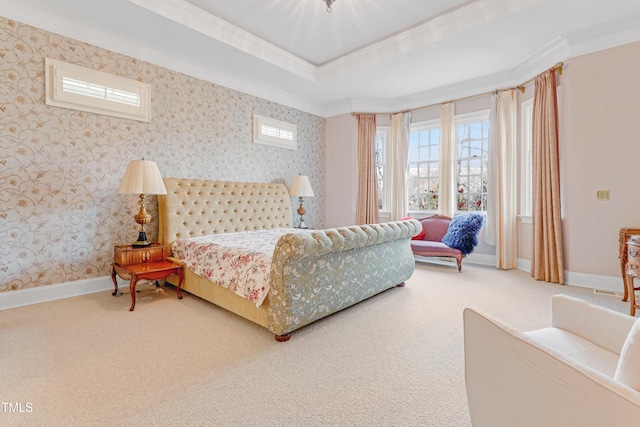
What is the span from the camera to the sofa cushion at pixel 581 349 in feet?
3.64

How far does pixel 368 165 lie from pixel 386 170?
0.44 meters

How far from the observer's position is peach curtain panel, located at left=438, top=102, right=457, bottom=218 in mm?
5156

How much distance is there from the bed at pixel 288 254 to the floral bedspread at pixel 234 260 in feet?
0.26

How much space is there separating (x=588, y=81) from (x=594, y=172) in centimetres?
107

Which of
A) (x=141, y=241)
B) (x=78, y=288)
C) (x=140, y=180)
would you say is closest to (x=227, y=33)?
(x=140, y=180)

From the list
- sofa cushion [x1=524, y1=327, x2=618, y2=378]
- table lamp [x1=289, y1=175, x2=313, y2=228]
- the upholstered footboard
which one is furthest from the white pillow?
table lamp [x1=289, y1=175, x2=313, y2=228]

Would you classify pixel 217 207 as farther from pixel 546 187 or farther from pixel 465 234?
pixel 546 187

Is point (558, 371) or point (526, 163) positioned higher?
point (526, 163)

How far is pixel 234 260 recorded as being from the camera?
2664mm

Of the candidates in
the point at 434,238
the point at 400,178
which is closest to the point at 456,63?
the point at 400,178

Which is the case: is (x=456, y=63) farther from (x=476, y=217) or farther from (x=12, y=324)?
(x=12, y=324)

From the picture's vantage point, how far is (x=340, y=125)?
237 inches

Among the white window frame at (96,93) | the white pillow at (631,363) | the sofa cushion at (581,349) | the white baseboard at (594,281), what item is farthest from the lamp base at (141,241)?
the white baseboard at (594,281)

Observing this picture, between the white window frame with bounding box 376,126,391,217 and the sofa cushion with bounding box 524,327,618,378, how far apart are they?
4555mm
